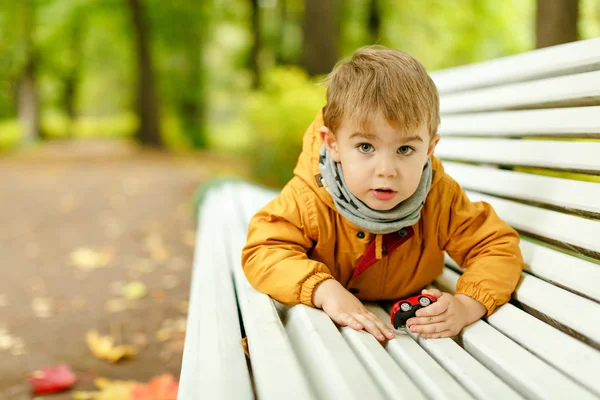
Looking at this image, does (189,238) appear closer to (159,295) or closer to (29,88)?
(159,295)

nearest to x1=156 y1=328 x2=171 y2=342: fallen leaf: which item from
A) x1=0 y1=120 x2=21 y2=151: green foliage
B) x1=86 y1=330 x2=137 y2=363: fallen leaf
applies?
x1=86 y1=330 x2=137 y2=363: fallen leaf

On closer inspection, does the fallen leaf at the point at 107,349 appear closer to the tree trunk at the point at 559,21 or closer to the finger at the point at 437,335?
the finger at the point at 437,335

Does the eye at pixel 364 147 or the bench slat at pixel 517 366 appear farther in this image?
the eye at pixel 364 147

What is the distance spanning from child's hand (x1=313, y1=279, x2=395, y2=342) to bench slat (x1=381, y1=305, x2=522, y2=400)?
0.38 ft

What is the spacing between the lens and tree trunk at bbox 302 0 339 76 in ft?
28.0

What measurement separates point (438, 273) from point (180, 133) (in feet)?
58.9

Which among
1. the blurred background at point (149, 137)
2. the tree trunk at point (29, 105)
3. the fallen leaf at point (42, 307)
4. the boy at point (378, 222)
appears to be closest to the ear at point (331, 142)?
the boy at point (378, 222)

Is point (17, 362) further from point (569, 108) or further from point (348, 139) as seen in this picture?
point (569, 108)

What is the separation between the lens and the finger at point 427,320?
65.6 inches

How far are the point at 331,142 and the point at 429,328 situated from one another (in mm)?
684

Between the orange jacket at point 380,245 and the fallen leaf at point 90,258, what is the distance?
306 centimetres

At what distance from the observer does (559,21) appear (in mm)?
3635

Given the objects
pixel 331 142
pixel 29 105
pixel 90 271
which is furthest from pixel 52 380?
pixel 29 105

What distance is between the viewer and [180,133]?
19.4 metres
